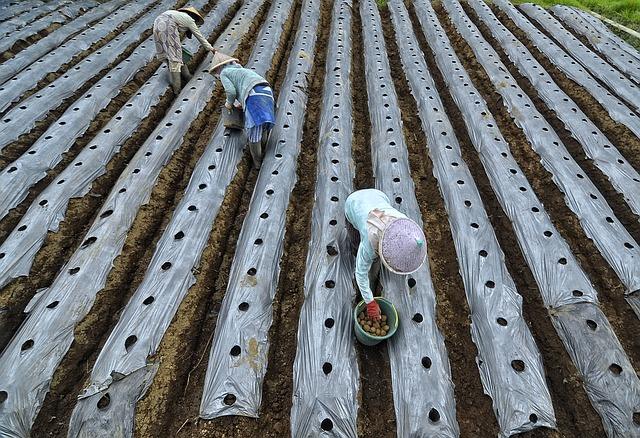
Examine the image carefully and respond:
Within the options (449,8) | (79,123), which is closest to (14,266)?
(79,123)

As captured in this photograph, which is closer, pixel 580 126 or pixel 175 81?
pixel 580 126

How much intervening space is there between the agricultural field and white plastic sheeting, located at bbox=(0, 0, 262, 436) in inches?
0.9

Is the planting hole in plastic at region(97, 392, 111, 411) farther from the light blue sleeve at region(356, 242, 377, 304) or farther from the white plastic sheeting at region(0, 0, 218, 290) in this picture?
the light blue sleeve at region(356, 242, 377, 304)

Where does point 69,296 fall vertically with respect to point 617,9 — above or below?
below

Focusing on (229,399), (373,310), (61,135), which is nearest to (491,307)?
(373,310)

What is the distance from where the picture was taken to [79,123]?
5.79 meters

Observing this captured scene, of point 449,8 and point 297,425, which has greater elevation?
point 449,8

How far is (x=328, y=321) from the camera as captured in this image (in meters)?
3.40

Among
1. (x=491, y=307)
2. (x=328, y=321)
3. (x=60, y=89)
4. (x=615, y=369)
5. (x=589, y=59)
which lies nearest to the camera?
(x=615, y=369)

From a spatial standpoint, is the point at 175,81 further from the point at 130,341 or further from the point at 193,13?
the point at 130,341

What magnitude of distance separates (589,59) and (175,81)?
870cm

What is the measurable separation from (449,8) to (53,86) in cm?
1012

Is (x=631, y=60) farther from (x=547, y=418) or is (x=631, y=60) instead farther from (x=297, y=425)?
(x=297, y=425)

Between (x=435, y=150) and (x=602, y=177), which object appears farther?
(x=435, y=150)
